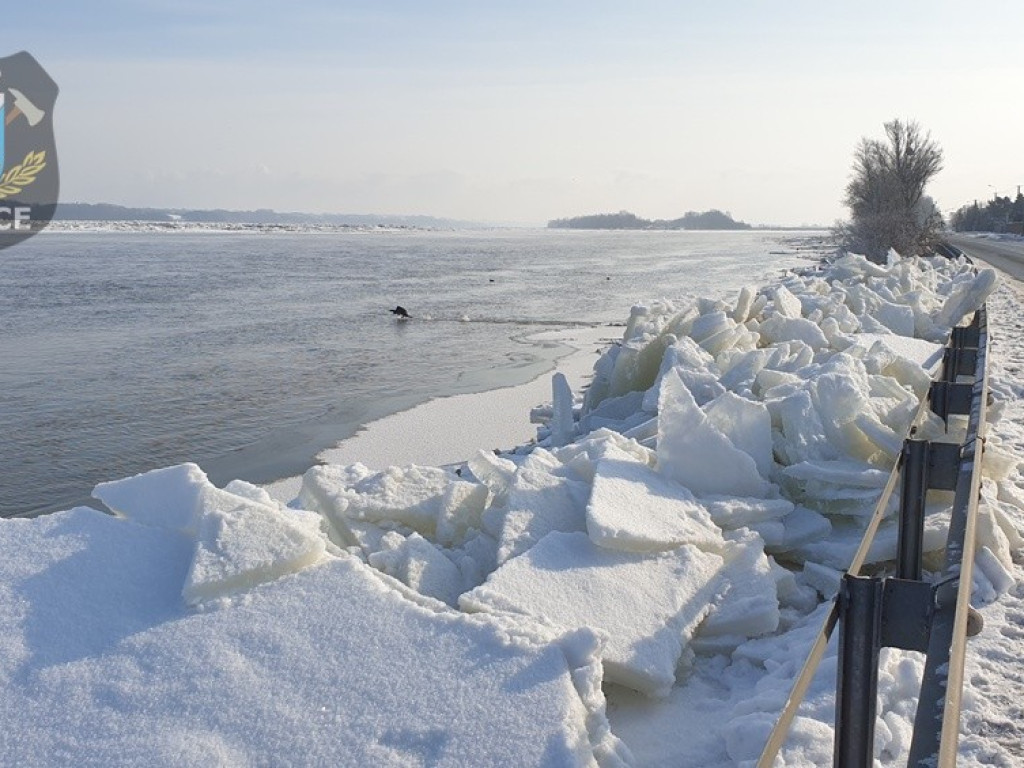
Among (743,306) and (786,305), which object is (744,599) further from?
(786,305)

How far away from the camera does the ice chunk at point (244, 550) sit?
2406 millimetres

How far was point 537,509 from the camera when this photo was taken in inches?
126

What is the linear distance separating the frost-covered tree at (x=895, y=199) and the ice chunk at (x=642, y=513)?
24.1m

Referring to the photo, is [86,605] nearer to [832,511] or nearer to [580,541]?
[580,541]

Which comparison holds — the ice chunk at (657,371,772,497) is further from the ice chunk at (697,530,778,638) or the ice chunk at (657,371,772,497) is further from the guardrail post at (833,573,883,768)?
the guardrail post at (833,573,883,768)

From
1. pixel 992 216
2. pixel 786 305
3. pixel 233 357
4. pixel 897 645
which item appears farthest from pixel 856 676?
pixel 992 216

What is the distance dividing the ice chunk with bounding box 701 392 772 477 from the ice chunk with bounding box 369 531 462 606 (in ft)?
5.34

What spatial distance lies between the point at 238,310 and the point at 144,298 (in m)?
2.79

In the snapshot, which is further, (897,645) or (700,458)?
(700,458)

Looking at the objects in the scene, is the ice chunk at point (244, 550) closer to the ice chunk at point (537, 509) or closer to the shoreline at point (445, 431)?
the ice chunk at point (537, 509)

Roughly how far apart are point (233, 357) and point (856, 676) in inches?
418

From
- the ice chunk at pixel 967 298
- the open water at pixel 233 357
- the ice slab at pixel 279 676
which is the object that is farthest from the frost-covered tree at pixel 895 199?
the ice slab at pixel 279 676

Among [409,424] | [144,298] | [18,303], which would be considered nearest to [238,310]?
[144,298]

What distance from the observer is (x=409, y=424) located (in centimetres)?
781
